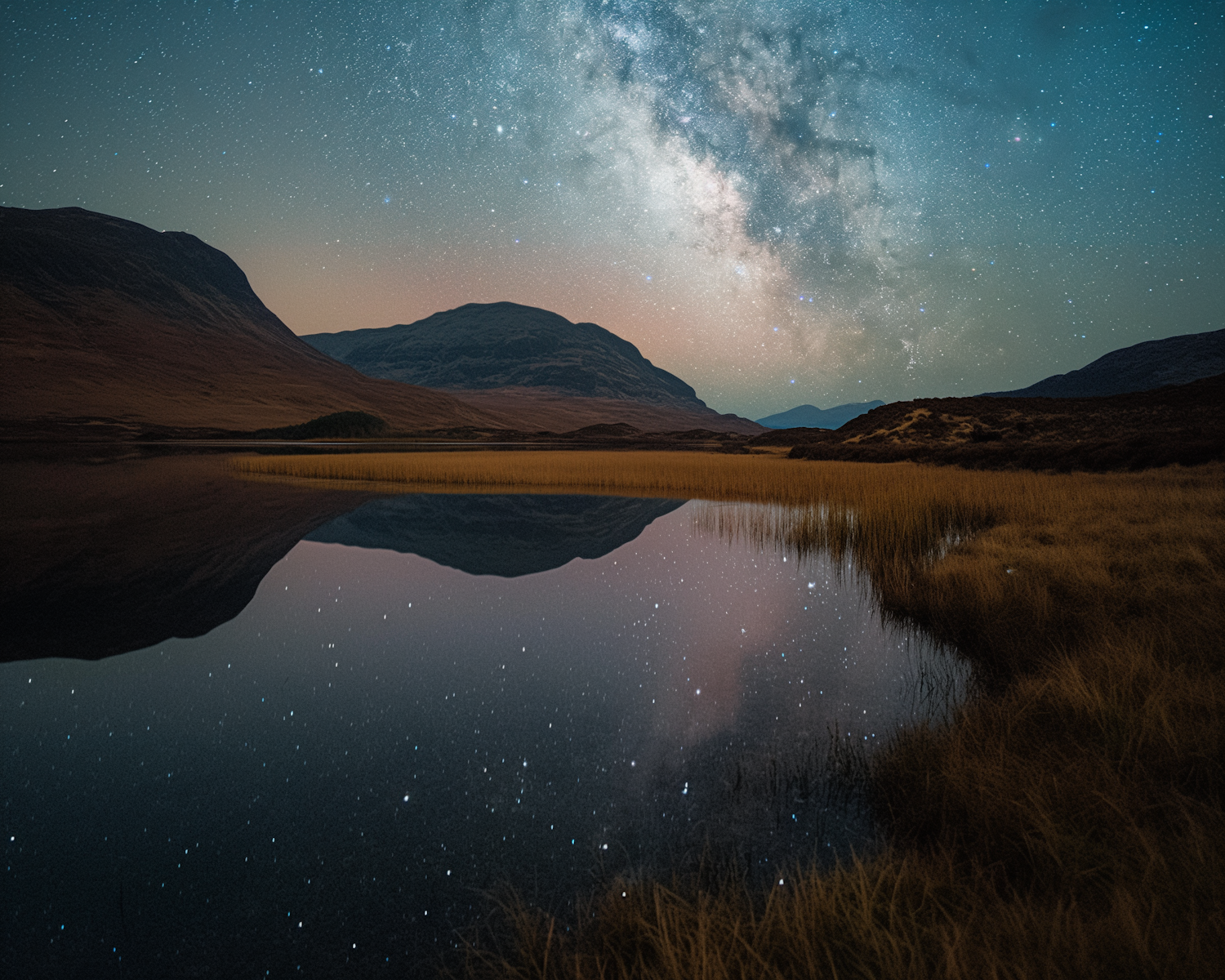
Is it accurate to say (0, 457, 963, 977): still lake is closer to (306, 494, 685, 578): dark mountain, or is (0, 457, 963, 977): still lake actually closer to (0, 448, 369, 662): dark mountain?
(0, 448, 369, 662): dark mountain

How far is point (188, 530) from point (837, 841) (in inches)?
533

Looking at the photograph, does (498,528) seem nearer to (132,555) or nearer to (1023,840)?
(132,555)

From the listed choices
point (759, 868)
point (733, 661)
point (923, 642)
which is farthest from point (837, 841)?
point (923, 642)

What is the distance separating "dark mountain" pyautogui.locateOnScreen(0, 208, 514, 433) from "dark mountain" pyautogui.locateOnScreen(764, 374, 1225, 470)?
281 ft

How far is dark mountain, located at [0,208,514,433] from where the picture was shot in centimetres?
8575

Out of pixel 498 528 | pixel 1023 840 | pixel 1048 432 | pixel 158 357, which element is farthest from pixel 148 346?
pixel 1023 840

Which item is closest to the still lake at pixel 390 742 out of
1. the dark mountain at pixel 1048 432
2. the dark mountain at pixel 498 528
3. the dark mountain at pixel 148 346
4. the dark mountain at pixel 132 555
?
the dark mountain at pixel 132 555

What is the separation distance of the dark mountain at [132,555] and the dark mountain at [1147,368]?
138 m

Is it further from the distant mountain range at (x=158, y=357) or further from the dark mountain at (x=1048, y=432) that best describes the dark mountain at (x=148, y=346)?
the dark mountain at (x=1048, y=432)

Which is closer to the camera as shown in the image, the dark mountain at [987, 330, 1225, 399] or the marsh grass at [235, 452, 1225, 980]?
the marsh grass at [235, 452, 1225, 980]

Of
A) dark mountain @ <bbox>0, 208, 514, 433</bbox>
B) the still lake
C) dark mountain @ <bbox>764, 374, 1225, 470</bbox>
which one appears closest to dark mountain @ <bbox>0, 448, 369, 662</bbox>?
the still lake

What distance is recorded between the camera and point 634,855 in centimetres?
281

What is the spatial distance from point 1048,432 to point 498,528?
2843 cm

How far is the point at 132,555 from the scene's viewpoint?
9.86m
